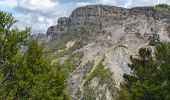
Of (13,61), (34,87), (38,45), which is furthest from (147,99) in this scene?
(13,61)

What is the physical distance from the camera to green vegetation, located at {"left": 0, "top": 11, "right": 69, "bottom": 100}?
111ft

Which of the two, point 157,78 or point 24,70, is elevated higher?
point 24,70

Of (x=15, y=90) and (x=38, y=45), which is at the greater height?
(x=38, y=45)

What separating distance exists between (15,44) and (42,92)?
659cm

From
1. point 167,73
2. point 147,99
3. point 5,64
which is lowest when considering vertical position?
point 147,99

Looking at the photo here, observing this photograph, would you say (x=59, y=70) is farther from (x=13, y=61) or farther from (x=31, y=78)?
(x=13, y=61)

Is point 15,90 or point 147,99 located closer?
point 15,90

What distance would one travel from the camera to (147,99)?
51.1 metres

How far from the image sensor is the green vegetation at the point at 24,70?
33.8 metres

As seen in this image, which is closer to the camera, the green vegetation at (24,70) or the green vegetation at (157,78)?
the green vegetation at (24,70)

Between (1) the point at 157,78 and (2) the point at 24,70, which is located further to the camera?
(1) the point at 157,78

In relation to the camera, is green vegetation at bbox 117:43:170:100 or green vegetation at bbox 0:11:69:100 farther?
green vegetation at bbox 117:43:170:100

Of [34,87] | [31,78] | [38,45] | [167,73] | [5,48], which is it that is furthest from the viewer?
[167,73]

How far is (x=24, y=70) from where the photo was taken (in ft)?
132
